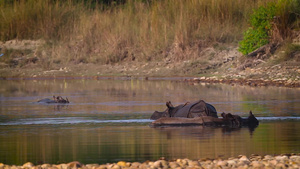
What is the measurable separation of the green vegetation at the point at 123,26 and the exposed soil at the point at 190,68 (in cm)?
52

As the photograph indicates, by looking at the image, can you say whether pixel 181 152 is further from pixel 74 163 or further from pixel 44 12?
pixel 44 12

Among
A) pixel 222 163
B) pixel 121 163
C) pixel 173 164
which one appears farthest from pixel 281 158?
pixel 121 163

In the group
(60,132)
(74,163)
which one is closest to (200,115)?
(60,132)

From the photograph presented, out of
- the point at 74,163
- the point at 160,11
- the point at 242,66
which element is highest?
the point at 160,11

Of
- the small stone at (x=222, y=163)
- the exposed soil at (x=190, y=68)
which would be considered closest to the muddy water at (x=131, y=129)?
the small stone at (x=222, y=163)

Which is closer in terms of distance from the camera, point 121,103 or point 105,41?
point 121,103

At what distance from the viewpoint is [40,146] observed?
33.8ft

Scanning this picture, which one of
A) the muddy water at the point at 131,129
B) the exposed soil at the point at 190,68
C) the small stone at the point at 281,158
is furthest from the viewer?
the exposed soil at the point at 190,68

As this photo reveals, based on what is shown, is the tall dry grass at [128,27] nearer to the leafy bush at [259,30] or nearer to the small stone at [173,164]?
the leafy bush at [259,30]

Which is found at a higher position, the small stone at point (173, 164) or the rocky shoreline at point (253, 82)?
the rocky shoreline at point (253, 82)

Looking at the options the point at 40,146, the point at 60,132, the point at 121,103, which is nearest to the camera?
the point at 40,146

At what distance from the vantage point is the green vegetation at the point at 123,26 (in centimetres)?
3056

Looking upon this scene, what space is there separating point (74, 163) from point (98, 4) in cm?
3099

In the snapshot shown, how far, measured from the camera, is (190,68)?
2909cm
